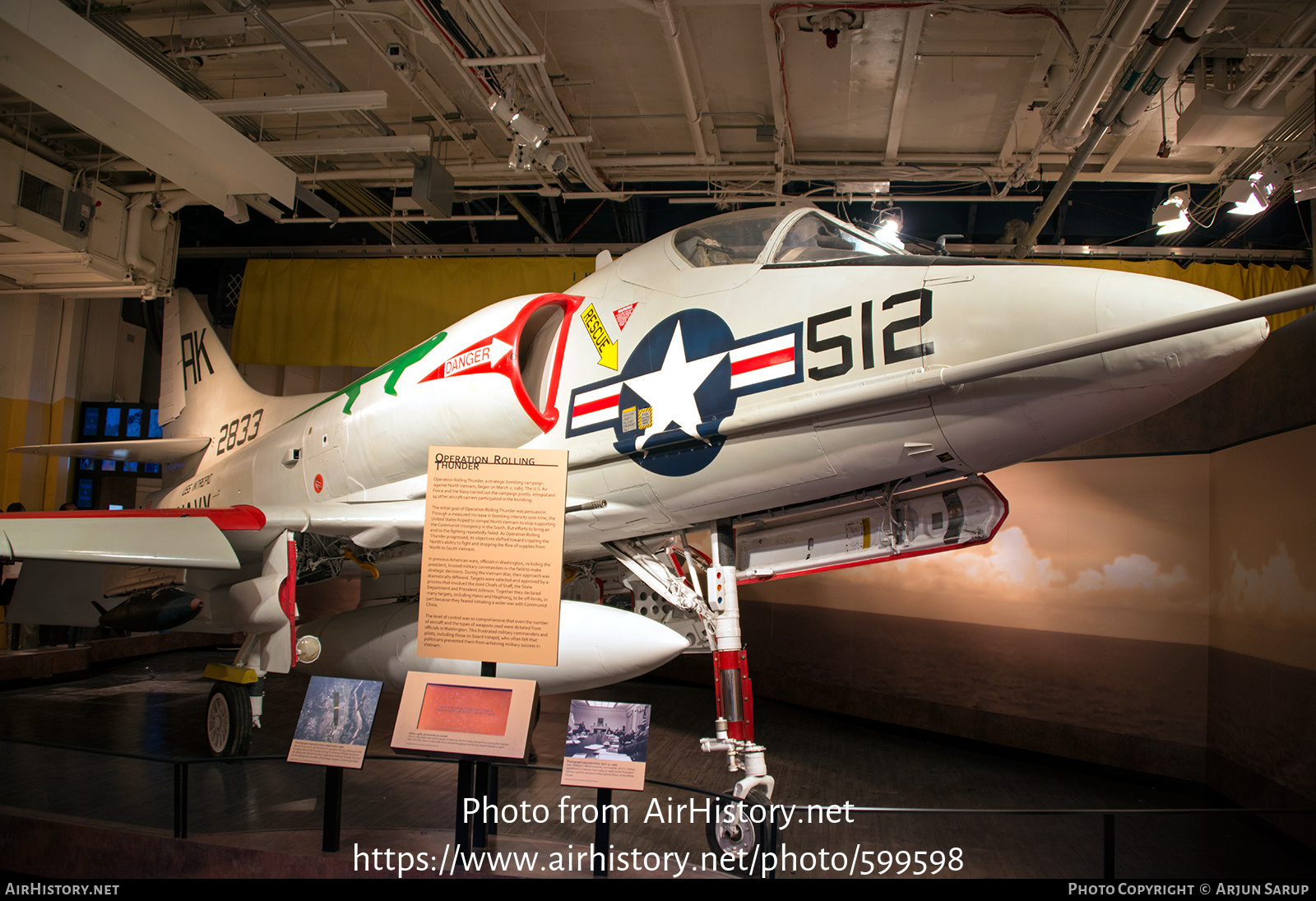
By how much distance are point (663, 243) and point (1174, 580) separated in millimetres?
4559

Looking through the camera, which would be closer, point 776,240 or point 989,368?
point 989,368

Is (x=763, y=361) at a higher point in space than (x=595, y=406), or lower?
higher

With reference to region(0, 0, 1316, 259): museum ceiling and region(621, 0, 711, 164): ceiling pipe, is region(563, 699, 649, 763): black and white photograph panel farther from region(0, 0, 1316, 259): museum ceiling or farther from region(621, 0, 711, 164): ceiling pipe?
region(621, 0, 711, 164): ceiling pipe

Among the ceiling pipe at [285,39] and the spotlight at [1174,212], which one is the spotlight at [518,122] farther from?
the spotlight at [1174,212]

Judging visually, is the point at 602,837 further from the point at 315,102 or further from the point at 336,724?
the point at 315,102

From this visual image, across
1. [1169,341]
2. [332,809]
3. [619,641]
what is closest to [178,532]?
[332,809]

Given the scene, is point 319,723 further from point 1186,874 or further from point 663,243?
point 1186,874

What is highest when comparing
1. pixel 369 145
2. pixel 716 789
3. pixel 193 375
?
pixel 369 145

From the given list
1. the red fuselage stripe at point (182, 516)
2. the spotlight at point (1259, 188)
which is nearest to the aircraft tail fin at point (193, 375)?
the red fuselage stripe at point (182, 516)

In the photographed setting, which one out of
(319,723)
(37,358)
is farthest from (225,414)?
(319,723)

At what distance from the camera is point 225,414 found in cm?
812

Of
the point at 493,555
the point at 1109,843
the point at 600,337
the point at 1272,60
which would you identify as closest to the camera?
the point at 1109,843

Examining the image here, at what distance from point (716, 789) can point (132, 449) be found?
23.2ft

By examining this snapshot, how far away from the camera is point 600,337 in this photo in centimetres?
411
